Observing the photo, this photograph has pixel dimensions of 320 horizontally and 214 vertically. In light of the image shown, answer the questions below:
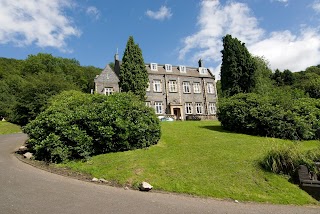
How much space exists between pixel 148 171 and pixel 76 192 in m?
2.93

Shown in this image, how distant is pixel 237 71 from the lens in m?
37.5

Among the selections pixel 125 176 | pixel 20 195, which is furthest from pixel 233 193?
pixel 20 195

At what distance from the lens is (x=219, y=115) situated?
64.0 feet

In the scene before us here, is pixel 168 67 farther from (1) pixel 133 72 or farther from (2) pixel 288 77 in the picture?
(2) pixel 288 77

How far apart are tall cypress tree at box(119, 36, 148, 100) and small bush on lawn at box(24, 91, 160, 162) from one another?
69.5 feet

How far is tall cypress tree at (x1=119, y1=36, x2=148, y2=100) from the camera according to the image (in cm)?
3509

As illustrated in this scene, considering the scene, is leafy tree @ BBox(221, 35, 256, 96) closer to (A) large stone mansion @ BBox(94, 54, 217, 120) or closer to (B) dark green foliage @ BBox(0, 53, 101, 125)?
(A) large stone mansion @ BBox(94, 54, 217, 120)

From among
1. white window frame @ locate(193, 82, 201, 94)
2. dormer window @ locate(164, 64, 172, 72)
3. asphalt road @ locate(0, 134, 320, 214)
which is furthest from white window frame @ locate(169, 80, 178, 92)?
asphalt road @ locate(0, 134, 320, 214)

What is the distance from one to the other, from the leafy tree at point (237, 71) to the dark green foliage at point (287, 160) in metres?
27.9

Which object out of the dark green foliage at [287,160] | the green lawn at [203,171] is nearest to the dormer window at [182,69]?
the green lawn at [203,171]

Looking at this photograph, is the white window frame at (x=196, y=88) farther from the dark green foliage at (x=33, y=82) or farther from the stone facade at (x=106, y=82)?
the dark green foliage at (x=33, y=82)

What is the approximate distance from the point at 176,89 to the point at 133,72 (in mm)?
9404

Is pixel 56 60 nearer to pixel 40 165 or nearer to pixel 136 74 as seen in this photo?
pixel 136 74

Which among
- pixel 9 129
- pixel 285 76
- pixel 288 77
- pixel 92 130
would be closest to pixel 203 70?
pixel 9 129
